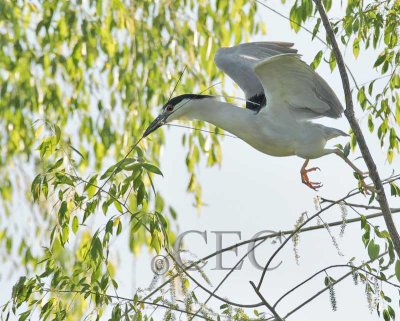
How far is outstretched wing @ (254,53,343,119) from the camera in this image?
3.68 metres

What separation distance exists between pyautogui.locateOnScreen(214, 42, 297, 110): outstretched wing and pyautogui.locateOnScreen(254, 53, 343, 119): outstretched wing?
31cm

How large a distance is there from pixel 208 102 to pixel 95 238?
→ 122 centimetres

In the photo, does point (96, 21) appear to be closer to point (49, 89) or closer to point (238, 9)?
point (49, 89)

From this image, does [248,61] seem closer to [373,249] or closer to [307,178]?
[307,178]

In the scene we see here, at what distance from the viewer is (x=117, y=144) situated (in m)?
5.50

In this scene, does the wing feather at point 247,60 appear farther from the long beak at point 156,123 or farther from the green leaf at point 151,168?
the green leaf at point 151,168

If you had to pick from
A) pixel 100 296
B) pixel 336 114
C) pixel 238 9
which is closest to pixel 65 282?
pixel 100 296

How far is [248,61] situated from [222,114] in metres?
0.66

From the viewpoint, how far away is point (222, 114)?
3.97 m

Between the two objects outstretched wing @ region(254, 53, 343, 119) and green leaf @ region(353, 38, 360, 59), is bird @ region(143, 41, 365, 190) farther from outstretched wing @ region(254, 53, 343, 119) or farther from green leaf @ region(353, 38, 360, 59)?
green leaf @ region(353, 38, 360, 59)

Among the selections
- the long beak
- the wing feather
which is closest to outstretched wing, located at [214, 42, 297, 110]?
the wing feather

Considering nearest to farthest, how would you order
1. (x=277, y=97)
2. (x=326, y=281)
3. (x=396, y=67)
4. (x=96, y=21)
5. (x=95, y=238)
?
(x=95, y=238), (x=326, y=281), (x=396, y=67), (x=277, y=97), (x=96, y=21)

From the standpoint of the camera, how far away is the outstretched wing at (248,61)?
4473 millimetres

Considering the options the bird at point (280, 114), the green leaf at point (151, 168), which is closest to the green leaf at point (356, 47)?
the bird at point (280, 114)
